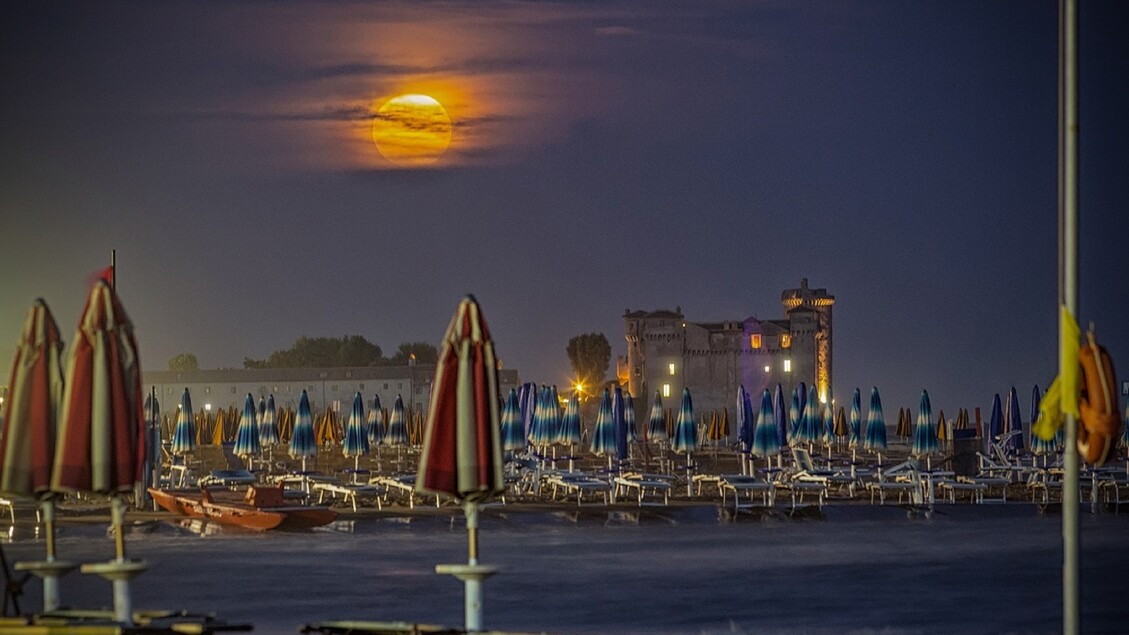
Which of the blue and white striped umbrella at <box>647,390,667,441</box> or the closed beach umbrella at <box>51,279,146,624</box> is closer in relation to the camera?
the closed beach umbrella at <box>51,279,146,624</box>

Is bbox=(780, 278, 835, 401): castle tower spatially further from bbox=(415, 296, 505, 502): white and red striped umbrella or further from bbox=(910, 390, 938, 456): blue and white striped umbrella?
bbox=(415, 296, 505, 502): white and red striped umbrella

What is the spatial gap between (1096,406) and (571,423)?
2909 cm

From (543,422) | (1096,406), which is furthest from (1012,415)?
(1096,406)

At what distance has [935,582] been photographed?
18359 mm

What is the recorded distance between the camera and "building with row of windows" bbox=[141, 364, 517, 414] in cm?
12794

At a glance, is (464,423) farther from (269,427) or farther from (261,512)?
(269,427)

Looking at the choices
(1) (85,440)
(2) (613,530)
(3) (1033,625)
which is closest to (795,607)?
(3) (1033,625)

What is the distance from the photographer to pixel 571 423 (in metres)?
39.4

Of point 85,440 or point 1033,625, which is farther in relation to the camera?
point 1033,625

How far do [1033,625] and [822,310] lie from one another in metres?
120

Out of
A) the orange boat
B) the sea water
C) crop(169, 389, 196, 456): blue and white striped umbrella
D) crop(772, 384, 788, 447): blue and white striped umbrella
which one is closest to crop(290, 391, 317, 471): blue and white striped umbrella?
crop(169, 389, 196, 456): blue and white striped umbrella

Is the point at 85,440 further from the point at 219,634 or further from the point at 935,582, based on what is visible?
the point at 935,582

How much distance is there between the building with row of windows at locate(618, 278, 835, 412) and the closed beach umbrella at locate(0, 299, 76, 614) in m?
113

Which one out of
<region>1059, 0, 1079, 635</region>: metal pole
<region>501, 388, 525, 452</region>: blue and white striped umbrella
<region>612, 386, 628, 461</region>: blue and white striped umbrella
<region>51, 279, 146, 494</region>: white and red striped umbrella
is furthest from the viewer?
<region>612, 386, 628, 461</region>: blue and white striped umbrella
